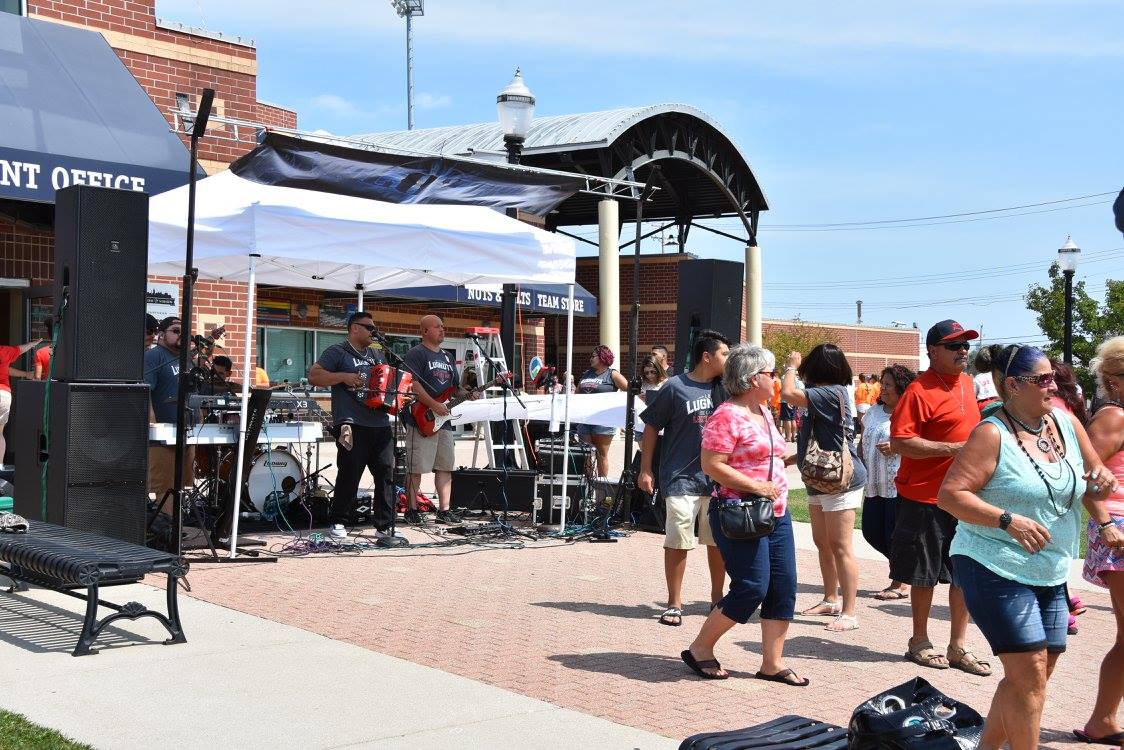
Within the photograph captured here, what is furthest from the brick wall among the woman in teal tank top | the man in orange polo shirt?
the woman in teal tank top

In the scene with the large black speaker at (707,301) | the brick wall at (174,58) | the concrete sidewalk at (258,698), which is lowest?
the concrete sidewalk at (258,698)

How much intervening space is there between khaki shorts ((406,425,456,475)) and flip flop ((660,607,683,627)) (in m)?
4.97

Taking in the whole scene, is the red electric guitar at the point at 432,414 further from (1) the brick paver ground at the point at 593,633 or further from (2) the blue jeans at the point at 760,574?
(2) the blue jeans at the point at 760,574

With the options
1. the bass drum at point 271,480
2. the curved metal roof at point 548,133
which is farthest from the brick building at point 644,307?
the bass drum at point 271,480

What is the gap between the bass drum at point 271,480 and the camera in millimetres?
12125

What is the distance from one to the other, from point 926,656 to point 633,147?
2273 centimetres

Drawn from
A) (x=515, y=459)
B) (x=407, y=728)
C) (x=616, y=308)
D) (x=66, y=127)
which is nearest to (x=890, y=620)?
(x=407, y=728)

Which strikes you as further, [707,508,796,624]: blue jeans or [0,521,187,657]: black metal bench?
[0,521,187,657]: black metal bench

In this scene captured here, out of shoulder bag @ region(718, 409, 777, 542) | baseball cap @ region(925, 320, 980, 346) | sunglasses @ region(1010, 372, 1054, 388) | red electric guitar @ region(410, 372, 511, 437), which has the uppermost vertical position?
baseball cap @ region(925, 320, 980, 346)

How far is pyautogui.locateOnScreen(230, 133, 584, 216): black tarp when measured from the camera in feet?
36.8

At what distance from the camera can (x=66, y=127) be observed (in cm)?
1396

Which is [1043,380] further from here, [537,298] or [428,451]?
[537,298]

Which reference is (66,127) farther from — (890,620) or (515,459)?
(890,620)

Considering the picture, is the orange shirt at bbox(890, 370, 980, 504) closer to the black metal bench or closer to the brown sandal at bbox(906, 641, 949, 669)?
the brown sandal at bbox(906, 641, 949, 669)
